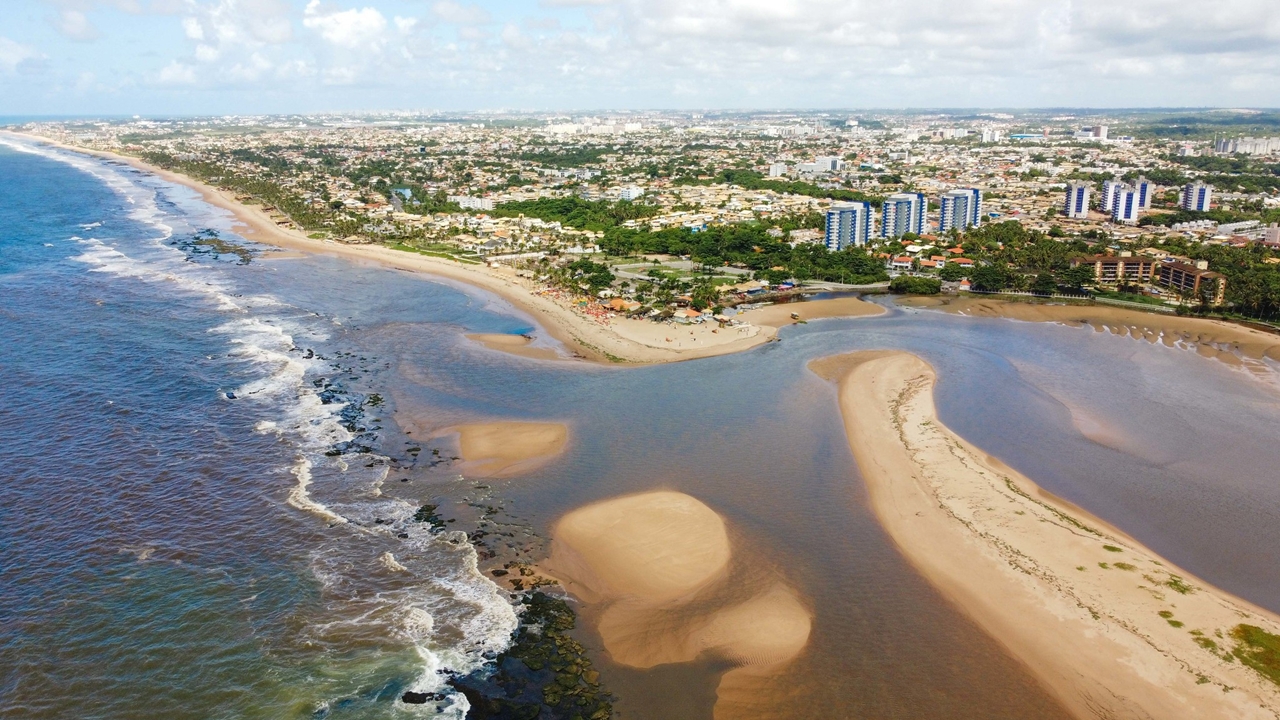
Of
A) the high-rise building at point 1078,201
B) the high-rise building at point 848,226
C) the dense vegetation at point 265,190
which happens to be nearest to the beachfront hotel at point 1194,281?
the high-rise building at point 848,226

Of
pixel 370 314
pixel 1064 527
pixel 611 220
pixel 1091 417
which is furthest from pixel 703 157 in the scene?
pixel 1064 527

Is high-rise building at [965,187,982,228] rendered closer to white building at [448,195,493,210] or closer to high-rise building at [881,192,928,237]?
high-rise building at [881,192,928,237]

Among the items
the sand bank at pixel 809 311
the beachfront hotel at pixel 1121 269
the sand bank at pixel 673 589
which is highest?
the beachfront hotel at pixel 1121 269

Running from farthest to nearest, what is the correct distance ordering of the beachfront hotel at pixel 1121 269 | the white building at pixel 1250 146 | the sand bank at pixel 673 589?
the white building at pixel 1250 146, the beachfront hotel at pixel 1121 269, the sand bank at pixel 673 589

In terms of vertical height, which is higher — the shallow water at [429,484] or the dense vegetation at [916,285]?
the dense vegetation at [916,285]

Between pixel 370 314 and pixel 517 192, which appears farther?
pixel 517 192

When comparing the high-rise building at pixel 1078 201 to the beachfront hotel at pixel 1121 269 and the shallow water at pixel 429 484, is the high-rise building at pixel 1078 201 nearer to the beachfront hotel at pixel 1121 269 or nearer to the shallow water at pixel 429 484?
the beachfront hotel at pixel 1121 269

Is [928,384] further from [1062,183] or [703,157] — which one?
[703,157]
